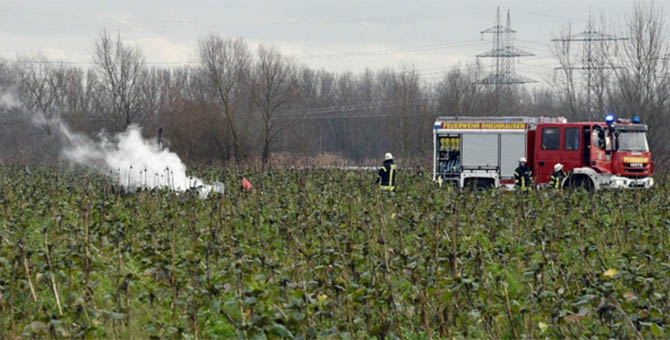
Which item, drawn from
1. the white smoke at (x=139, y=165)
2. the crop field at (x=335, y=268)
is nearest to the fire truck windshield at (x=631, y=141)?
the crop field at (x=335, y=268)

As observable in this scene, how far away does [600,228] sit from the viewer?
540 inches

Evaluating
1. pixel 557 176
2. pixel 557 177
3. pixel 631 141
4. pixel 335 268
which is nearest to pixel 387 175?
pixel 557 177

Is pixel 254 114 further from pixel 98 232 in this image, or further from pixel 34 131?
pixel 98 232

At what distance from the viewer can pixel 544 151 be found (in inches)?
916

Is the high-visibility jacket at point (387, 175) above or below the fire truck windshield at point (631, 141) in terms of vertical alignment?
below

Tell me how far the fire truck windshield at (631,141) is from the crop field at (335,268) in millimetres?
2598

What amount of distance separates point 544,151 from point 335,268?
15689 mm

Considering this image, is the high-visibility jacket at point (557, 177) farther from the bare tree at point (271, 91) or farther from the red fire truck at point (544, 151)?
the bare tree at point (271, 91)

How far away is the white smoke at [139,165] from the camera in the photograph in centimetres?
2172

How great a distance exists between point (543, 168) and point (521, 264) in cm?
1233

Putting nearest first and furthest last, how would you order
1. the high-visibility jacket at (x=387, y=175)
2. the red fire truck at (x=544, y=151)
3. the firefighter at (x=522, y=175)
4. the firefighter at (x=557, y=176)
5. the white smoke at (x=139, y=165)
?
the firefighter at (x=557, y=176), the high-visibility jacket at (x=387, y=175), the firefighter at (x=522, y=175), the white smoke at (x=139, y=165), the red fire truck at (x=544, y=151)

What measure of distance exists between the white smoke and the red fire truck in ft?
24.0

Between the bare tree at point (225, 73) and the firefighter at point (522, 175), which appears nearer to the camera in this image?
the firefighter at point (522, 175)

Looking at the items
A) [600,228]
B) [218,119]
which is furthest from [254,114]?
[600,228]
